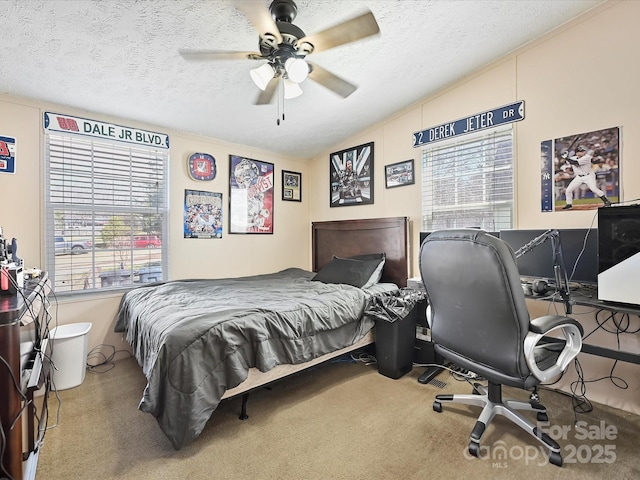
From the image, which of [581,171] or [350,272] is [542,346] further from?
[350,272]

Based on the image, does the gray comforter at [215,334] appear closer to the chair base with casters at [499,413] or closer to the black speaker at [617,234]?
the chair base with casters at [499,413]

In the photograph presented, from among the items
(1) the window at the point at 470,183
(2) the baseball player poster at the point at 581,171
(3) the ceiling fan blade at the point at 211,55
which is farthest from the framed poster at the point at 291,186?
(2) the baseball player poster at the point at 581,171

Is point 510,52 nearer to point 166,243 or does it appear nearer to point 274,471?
point 274,471

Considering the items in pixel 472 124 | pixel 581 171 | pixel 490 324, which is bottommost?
pixel 490 324

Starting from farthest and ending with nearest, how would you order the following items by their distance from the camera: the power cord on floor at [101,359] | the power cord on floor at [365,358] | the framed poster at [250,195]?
the framed poster at [250,195], the power cord on floor at [365,358], the power cord on floor at [101,359]

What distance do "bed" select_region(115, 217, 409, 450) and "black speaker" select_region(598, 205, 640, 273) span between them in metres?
1.60

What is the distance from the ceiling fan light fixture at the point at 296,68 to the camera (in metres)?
1.69

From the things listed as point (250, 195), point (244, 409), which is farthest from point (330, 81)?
point (244, 409)

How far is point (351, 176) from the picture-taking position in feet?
13.0

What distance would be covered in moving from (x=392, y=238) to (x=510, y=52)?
198 centimetres

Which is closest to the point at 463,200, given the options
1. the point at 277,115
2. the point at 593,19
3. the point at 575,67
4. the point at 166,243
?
the point at 575,67

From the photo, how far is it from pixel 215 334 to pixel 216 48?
190 centimetres

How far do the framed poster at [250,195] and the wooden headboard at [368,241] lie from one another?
77 cm

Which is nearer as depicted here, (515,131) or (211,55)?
(211,55)
